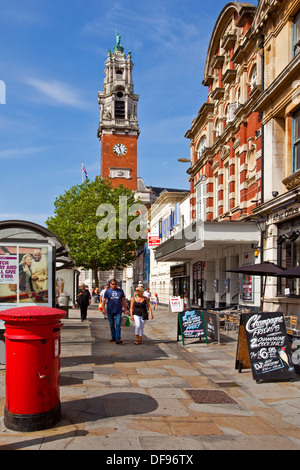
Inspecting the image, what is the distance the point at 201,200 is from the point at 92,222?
73.2 ft

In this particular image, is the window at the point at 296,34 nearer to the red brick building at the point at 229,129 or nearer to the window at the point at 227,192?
the red brick building at the point at 229,129

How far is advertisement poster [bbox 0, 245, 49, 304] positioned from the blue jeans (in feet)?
12.8

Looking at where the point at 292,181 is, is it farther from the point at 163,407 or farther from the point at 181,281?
the point at 181,281

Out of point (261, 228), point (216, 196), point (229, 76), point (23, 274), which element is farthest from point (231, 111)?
point (23, 274)

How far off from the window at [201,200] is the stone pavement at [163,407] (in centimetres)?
1479

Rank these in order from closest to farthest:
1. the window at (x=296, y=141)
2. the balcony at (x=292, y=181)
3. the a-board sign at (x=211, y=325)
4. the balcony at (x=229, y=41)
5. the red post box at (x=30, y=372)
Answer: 1. the red post box at (x=30, y=372)
2. the a-board sign at (x=211, y=325)
3. the balcony at (x=292, y=181)
4. the window at (x=296, y=141)
5. the balcony at (x=229, y=41)

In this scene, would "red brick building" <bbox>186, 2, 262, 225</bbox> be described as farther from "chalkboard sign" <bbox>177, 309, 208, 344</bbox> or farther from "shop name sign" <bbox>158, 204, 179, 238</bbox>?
"chalkboard sign" <bbox>177, 309, 208, 344</bbox>

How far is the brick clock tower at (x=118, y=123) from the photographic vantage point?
8000 centimetres

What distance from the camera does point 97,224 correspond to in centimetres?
4672

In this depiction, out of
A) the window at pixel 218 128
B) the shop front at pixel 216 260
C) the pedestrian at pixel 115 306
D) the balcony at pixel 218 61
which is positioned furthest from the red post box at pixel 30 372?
the balcony at pixel 218 61

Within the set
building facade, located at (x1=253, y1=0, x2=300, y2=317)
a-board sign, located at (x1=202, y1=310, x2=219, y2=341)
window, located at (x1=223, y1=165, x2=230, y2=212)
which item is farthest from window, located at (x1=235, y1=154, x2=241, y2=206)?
a-board sign, located at (x1=202, y1=310, x2=219, y2=341)

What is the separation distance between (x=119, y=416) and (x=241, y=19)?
18.2m
